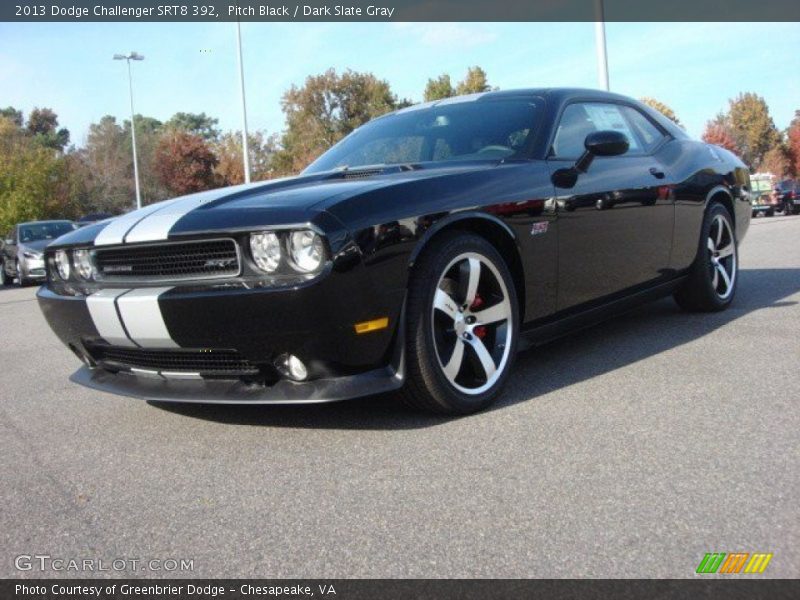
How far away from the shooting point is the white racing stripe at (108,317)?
2.96m

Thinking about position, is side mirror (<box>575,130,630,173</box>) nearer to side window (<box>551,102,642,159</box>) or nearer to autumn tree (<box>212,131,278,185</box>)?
side window (<box>551,102,642,159</box>)

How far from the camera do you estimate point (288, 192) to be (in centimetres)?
315

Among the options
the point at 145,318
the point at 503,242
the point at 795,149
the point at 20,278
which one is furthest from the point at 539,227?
the point at 795,149

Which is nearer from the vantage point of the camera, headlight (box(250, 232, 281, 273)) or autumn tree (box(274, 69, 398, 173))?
headlight (box(250, 232, 281, 273))

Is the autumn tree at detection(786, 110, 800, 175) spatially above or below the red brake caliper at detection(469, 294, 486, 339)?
above

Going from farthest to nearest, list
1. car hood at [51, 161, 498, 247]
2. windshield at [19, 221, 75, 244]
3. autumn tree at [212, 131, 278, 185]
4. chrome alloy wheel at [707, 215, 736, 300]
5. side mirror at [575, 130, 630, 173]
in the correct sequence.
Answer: autumn tree at [212, 131, 278, 185] → windshield at [19, 221, 75, 244] → chrome alloy wheel at [707, 215, 736, 300] → side mirror at [575, 130, 630, 173] → car hood at [51, 161, 498, 247]

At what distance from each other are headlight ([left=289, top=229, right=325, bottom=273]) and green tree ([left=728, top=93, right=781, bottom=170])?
6447cm

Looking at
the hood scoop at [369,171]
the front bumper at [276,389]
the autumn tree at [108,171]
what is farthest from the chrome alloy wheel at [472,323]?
the autumn tree at [108,171]

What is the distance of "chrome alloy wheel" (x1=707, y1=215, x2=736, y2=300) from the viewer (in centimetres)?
514

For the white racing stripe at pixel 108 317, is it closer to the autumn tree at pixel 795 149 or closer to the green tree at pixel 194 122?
the autumn tree at pixel 795 149

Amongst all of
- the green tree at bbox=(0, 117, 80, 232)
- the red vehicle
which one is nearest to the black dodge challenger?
the red vehicle
